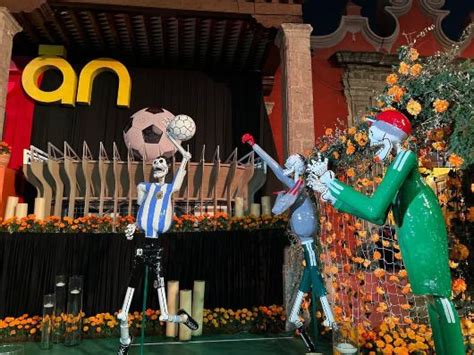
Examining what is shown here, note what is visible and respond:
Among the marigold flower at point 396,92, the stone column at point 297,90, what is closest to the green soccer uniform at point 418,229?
the marigold flower at point 396,92

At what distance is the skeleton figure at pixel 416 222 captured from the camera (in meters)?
1.61

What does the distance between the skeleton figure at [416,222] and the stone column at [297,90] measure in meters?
3.95

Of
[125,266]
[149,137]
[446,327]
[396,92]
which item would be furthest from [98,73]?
[446,327]

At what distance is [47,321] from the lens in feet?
12.8

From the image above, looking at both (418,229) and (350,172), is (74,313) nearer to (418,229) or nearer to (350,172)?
(350,172)

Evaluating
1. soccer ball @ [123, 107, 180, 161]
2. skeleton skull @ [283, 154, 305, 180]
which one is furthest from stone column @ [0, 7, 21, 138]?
skeleton skull @ [283, 154, 305, 180]

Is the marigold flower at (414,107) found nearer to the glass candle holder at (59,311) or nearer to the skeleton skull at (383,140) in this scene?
the skeleton skull at (383,140)

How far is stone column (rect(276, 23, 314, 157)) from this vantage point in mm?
5754

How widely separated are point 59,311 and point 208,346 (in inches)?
66.5

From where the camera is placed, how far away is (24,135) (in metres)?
8.97

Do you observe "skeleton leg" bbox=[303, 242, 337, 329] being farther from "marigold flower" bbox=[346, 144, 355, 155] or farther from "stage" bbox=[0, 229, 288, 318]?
"stage" bbox=[0, 229, 288, 318]

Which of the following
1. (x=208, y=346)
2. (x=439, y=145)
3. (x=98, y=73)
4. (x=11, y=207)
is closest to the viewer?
(x=439, y=145)

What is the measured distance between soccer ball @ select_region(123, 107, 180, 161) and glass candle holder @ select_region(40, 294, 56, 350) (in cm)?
412

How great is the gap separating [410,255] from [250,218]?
3.48 metres
